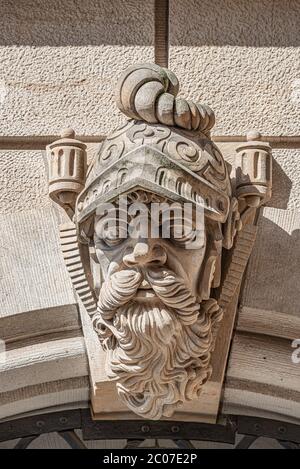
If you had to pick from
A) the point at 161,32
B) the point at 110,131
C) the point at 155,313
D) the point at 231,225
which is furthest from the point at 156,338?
the point at 161,32

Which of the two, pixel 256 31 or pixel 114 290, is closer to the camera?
pixel 114 290

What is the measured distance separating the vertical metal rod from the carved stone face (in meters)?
0.51

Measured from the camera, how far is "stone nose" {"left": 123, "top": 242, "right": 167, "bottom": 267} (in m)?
2.41

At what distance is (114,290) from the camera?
8.03 feet

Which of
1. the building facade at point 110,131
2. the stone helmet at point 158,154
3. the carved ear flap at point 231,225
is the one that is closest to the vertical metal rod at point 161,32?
the building facade at point 110,131

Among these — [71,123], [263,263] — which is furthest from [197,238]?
[71,123]

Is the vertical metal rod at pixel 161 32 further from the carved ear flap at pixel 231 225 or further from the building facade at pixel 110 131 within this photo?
the carved ear flap at pixel 231 225

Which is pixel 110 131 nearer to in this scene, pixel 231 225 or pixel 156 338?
pixel 231 225

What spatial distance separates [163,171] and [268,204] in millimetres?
407

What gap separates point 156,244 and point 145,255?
43 millimetres

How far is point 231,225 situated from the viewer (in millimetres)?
2555

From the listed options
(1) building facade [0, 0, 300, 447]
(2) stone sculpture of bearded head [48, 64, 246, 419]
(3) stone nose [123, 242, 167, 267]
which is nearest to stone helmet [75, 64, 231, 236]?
(2) stone sculpture of bearded head [48, 64, 246, 419]

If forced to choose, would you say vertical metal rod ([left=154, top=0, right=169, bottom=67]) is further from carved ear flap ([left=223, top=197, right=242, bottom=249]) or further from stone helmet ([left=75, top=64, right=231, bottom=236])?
carved ear flap ([left=223, top=197, right=242, bottom=249])

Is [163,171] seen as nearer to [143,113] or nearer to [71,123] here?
[143,113]
